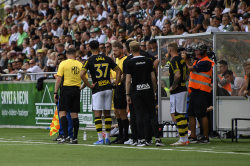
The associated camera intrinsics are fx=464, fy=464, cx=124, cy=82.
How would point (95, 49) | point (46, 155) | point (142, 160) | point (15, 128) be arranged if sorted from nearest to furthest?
point (142, 160)
point (46, 155)
point (95, 49)
point (15, 128)

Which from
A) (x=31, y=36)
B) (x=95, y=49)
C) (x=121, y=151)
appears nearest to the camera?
(x=121, y=151)

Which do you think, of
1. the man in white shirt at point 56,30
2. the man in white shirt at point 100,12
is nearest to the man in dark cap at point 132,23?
the man in white shirt at point 100,12

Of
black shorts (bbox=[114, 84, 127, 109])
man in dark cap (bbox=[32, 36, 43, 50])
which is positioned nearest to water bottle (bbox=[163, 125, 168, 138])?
black shorts (bbox=[114, 84, 127, 109])

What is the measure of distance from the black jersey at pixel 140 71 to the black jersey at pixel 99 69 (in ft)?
2.15

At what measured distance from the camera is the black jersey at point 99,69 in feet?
31.8

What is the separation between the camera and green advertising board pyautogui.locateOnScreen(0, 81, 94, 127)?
15523mm

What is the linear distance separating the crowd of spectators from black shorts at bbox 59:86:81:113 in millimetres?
1733

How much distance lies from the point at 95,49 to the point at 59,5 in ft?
47.8

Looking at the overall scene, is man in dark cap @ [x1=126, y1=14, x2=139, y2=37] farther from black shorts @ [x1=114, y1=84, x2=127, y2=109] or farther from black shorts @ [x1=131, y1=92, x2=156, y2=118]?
black shorts @ [x1=131, y1=92, x2=156, y2=118]

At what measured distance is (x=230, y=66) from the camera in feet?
38.5

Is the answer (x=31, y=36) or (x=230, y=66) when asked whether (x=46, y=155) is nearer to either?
(x=230, y=66)

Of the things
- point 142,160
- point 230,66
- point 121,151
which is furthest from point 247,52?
point 142,160

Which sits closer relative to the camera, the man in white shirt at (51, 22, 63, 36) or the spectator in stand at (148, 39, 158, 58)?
the spectator in stand at (148, 39, 158, 58)

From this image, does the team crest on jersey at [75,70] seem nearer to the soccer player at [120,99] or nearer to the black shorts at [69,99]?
the black shorts at [69,99]
